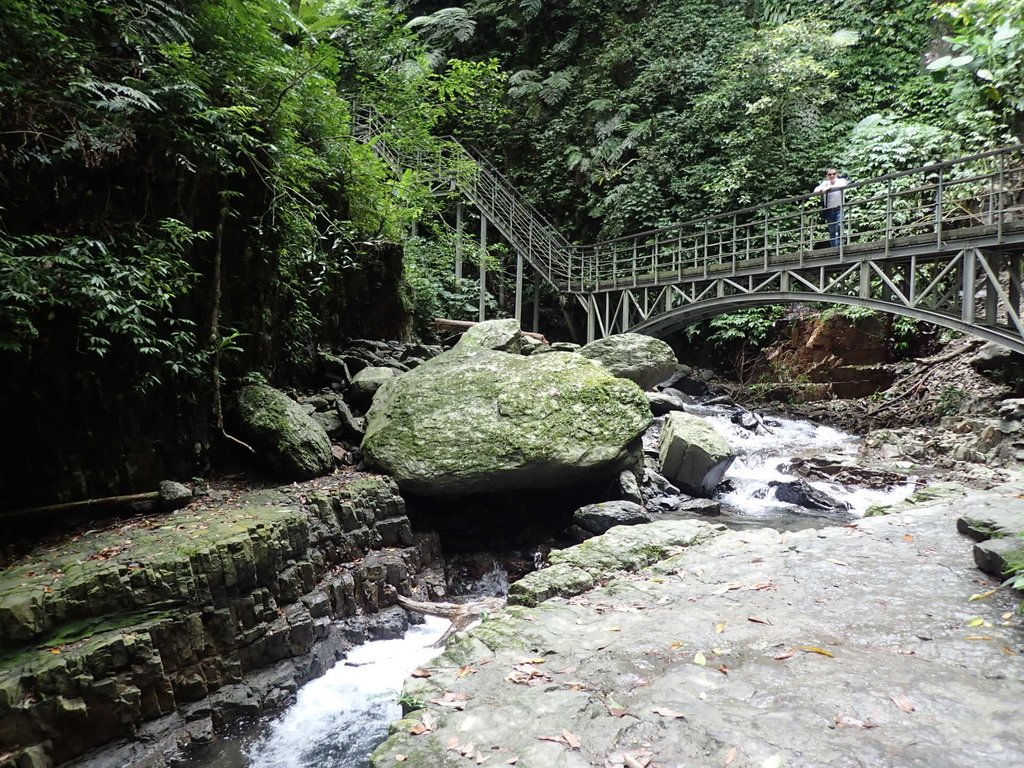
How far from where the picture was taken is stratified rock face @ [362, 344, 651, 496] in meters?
6.34

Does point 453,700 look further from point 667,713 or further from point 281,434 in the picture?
point 281,434

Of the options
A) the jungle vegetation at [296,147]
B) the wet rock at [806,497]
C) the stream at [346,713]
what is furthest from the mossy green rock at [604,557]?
A: the jungle vegetation at [296,147]

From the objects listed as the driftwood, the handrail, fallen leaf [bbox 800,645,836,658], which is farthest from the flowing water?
fallen leaf [bbox 800,645,836,658]

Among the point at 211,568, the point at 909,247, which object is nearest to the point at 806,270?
the point at 909,247

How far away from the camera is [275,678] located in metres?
4.19

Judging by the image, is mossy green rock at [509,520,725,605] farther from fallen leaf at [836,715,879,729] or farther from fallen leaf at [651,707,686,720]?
fallen leaf at [836,715,879,729]

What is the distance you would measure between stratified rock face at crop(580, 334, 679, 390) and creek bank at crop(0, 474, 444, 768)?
6.84m

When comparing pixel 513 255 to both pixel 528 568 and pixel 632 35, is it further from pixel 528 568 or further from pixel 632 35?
pixel 528 568

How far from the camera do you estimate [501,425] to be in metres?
6.60

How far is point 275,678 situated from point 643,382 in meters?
8.88

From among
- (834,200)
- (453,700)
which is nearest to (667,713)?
(453,700)

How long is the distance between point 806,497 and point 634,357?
4.06 metres

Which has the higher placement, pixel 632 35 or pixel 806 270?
pixel 632 35

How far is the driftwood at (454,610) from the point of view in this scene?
4.94 meters
